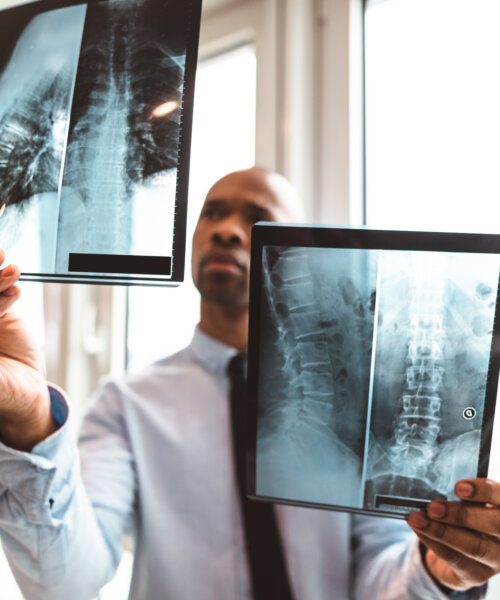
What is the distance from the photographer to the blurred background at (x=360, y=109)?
26.7 inches

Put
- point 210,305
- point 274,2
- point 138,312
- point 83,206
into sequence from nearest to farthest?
point 83,206
point 274,2
point 210,305
point 138,312

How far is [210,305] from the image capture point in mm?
907

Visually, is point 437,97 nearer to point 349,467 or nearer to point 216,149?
point 216,149

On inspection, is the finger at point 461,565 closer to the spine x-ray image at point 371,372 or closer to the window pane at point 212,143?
the spine x-ray image at point 371,372

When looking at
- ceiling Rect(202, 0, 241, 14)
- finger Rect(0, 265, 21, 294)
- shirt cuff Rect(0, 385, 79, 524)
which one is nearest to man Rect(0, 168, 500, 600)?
shirt cuff Rect(0, 385, 79, 524)

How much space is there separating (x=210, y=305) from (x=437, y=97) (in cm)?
48

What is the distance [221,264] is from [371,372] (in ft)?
1.23

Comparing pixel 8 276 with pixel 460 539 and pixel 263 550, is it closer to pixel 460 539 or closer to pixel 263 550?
pixel 460 539

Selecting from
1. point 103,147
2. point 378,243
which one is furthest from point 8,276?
point 378,243

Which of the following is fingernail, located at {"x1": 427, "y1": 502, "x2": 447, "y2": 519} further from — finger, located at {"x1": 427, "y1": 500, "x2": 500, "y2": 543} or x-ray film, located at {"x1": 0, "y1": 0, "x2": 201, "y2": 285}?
x-ray film, located at {"x1": 0, "y1": 0, "x2": 201, "y2": 285}

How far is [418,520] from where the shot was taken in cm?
44

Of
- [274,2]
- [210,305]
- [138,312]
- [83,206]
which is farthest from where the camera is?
[138,312]

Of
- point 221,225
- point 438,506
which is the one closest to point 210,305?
point 221,225

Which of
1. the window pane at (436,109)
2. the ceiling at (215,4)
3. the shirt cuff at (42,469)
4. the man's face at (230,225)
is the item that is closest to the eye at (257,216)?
the man's face at (230,225)
